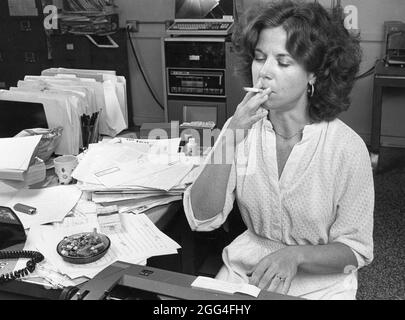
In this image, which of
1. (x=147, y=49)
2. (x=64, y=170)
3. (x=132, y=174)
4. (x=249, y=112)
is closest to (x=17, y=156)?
(x=64, y=170)

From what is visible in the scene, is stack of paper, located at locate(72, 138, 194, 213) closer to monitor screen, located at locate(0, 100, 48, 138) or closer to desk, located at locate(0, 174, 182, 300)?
desk, located at locate(0, 174, 182, 300)

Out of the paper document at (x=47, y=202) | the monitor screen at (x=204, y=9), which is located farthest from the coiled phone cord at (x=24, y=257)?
the monitor screen at (x=204, y=9)

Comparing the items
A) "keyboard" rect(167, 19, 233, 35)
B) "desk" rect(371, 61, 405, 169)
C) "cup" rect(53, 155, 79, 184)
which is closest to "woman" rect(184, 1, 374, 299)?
"cup" rect(53, 155, 79, 184)

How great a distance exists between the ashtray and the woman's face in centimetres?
56

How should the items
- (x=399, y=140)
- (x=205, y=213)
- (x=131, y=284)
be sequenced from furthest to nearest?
(x=399, y=140), (x=205, y=213), (x=131, y=284)

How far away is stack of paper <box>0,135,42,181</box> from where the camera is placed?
1.48 m

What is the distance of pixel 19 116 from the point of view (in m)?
1.88

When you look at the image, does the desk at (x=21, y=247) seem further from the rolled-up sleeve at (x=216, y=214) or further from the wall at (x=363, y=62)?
the wall at (x=363, y=62)

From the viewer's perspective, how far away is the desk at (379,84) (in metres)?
3.20

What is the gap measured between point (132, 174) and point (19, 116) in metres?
0.59
